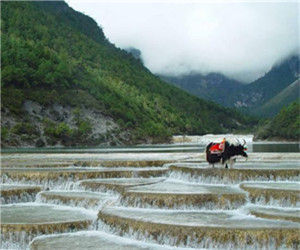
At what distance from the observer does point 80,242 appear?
15.9 metres

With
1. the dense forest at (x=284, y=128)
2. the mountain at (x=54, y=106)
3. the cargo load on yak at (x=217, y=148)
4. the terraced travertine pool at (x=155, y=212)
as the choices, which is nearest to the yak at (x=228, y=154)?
the cargo load on yak at (x=217, y=148)

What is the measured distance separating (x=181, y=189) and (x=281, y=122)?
5876 inches

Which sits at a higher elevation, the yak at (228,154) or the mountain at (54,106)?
the mountain at (54,106)

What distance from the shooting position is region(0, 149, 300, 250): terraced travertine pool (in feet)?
49.3

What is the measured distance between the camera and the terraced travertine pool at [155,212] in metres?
15.0

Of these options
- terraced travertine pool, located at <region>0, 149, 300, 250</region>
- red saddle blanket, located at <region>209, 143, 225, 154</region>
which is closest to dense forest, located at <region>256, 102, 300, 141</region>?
red saddle blanket, located at <region>209, 143, 225, 154</region>

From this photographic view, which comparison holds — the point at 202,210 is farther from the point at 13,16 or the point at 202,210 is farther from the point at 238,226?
Result: the point at 13,16

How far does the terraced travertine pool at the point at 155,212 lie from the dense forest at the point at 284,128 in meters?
132

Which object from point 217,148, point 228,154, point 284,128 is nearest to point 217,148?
point 217,148

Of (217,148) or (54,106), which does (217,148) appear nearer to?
(217,148)

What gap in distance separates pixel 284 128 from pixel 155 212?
149097 mm

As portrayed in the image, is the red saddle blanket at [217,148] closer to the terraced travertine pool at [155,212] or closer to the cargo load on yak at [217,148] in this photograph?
the cargo load on yak at [217,148]

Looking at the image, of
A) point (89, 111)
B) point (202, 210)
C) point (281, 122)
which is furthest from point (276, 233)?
point (281, 122)

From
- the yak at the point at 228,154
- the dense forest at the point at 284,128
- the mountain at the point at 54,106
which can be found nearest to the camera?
the yak at the point at 228,154
